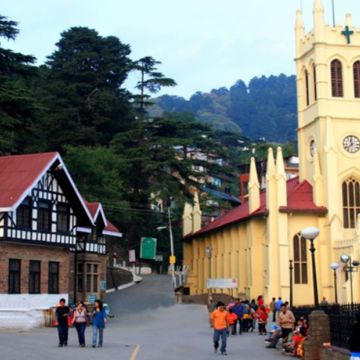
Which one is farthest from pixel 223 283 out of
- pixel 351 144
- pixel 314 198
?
pixel 351 144

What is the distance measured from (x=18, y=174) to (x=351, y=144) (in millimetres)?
28935

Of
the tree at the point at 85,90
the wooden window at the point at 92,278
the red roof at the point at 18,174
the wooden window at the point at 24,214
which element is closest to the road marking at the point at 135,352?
the red roof at the point at 18,174

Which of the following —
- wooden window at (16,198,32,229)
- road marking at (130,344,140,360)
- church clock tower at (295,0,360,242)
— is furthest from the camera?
church clock tower at (295,0,360,242)

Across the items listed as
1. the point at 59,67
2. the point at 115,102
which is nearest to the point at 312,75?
the point at 115,102

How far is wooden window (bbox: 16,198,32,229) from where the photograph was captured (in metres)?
33.9

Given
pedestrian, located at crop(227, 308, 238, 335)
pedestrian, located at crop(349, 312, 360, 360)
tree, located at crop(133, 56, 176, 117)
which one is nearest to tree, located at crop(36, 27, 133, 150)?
tree, located at crop(133, 56, 176, 117)

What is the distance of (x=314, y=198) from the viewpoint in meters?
52.1

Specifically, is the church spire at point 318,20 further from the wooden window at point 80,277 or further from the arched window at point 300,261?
the wooden window at point 80,277

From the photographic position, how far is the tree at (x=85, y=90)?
68250 millimetres

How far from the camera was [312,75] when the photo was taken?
56688 millimetres

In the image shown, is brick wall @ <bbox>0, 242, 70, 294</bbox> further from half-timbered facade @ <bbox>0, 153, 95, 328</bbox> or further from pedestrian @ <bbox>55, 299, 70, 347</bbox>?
pedestrian @ <bbox>55, 299, 70, 347</bbox>

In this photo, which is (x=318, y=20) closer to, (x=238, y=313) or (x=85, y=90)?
(x=85, y=90)

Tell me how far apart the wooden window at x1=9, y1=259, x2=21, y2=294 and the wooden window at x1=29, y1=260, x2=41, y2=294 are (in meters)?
0.93

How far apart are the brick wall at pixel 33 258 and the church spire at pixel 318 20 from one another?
28783mm
